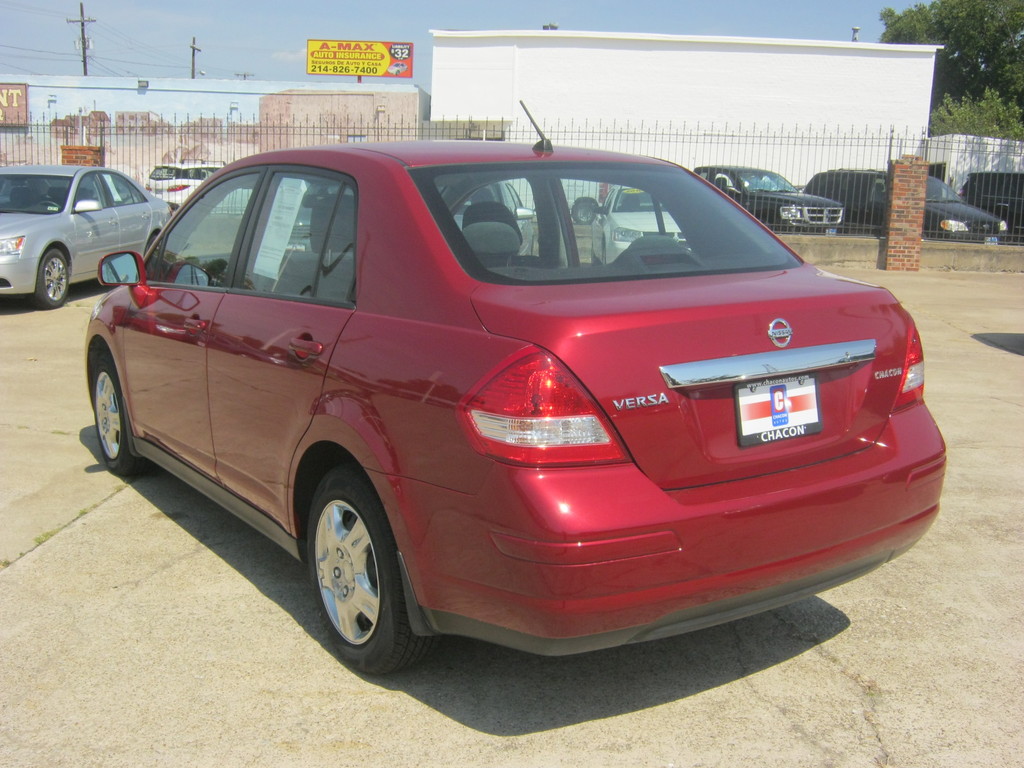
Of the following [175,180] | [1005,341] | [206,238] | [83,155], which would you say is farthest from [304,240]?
[175,180]

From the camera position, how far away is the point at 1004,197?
2083cm

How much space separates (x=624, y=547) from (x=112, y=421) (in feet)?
12.4

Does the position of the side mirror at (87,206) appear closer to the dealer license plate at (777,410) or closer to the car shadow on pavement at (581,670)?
the car shadow on pavement at (581,670)

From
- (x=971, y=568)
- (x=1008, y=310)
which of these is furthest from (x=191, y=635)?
(x=1008, y=310)

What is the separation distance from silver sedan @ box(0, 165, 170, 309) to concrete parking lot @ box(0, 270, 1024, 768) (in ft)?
23.4

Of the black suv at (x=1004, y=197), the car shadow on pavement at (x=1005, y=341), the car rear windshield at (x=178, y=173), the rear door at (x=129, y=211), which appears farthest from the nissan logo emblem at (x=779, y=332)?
the car rear windshield at (x=178, y=173)

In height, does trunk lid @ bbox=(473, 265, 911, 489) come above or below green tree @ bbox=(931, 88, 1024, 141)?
below

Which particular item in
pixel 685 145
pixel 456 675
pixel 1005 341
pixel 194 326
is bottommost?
pixel 456 675

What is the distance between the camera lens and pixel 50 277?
39.0ft

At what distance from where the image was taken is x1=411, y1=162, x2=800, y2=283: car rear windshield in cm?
332

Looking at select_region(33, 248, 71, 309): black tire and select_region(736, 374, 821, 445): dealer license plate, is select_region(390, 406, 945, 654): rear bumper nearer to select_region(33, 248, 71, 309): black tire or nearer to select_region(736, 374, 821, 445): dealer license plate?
select_region(736, 374, 821, 445): dealer license plate

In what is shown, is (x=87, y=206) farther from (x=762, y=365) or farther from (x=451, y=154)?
(x=762, y=365)

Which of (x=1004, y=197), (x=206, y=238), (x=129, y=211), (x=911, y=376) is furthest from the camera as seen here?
(x=1004, y=197)

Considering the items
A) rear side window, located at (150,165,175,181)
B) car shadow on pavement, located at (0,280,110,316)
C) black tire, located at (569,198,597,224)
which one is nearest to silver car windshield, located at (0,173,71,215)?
car shadow on pavement, located at (0,280,110,316)
